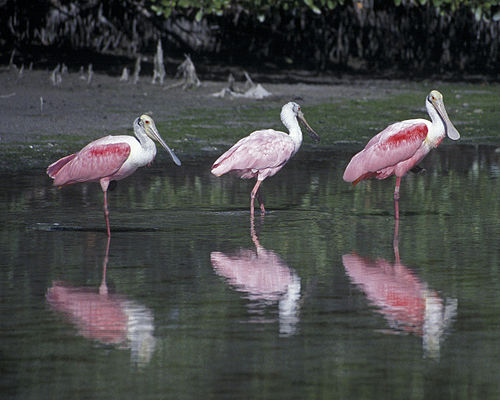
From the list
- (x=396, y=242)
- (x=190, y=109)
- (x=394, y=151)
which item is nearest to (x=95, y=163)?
(x=394, y=151)

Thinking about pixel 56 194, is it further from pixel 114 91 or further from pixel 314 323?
pixel 114 91

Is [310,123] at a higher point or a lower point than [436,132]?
lower

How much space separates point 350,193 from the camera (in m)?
12.8

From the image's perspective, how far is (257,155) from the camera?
11.9 meters

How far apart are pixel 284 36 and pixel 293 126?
24.9 metres

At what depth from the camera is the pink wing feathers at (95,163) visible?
1103 centimetres

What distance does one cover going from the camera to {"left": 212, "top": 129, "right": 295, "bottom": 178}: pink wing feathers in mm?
11875

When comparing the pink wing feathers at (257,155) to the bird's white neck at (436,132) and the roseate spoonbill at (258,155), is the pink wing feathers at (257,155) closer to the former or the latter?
the roseate spoonbill at (258,155)

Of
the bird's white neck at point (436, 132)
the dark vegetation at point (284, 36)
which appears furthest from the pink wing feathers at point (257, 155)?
the dark vegetation at point (284, 36)

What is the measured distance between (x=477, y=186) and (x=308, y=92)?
13.4 metres

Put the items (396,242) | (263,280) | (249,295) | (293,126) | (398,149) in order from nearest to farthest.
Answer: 1. (249,295)
2. (263,280)
3. (396,242)
4. (398,149)
5. (293,126)

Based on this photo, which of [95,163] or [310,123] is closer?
[95,163]

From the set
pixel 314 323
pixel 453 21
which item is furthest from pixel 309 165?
pixel 453 21

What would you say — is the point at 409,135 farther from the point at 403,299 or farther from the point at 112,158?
the point at 403,299
